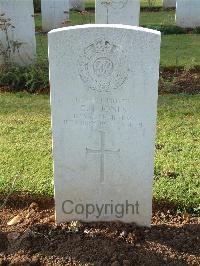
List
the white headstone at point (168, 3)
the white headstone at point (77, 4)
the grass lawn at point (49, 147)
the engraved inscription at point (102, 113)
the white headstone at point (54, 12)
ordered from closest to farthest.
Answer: the engraved inscription at point (102, 113), the grass lawn at point (49, 147), the white headstone at point (54, 12), the white headstone at point (77, 4), the white headstone at point (168, 3)

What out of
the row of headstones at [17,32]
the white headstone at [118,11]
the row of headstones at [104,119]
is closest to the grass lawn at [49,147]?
the row of headstones at [104,119]

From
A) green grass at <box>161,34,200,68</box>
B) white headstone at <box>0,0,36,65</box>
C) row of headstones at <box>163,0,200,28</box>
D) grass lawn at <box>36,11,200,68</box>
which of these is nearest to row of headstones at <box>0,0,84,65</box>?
white headstone at <box>0,0,36,65</box>

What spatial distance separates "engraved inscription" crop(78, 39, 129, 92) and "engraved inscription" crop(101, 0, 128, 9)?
593 cm

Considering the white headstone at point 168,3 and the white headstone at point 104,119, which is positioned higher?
the white headstone at point 168,3

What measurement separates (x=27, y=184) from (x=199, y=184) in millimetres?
1489

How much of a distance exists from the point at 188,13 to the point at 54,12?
3.51 metres

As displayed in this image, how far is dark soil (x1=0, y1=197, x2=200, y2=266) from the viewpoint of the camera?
2850mm

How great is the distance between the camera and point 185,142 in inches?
179

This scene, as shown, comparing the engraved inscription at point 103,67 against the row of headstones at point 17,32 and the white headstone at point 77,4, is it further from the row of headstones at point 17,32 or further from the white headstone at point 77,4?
the white headstone at point 77,4

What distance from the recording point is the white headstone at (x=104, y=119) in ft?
8.78

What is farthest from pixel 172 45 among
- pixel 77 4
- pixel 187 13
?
pixel 77 4

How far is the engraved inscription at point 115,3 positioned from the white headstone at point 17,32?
6.17 ft

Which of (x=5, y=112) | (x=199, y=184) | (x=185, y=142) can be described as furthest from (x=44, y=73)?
(x=199, y=184)

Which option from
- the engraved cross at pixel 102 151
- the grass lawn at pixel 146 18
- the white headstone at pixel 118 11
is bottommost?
the engraved cross at pixel 102 151
